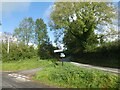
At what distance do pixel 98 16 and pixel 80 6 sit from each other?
3.80m

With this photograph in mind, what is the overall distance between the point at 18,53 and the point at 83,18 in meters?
16.1

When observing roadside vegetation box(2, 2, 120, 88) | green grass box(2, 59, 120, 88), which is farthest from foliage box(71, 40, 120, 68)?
green grass box(2, 59, 120, 88)

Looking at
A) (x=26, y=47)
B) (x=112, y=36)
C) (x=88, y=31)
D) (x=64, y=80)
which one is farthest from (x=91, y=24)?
(x=64, y=80)

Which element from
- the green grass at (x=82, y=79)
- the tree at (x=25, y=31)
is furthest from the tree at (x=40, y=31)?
the green grass at (x=82, y=79)

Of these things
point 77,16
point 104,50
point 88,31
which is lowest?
point 104,50

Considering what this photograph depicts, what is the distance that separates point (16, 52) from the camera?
54094mm

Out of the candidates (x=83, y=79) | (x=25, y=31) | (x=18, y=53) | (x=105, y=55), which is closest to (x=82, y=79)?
(x=83, y=79)

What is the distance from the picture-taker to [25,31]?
83.1 meters

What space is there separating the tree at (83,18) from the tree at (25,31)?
32.2 m

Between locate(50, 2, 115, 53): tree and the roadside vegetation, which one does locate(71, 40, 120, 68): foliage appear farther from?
locate(50, 2, 115, 53): tree

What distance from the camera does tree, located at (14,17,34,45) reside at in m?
80.9

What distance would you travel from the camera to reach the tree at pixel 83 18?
4650 centimetres

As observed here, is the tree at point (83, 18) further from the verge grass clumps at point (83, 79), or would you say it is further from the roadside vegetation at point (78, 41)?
the verge grass clumps at point (83, 79)

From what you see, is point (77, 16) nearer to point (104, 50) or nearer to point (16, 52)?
point (104, 50)
